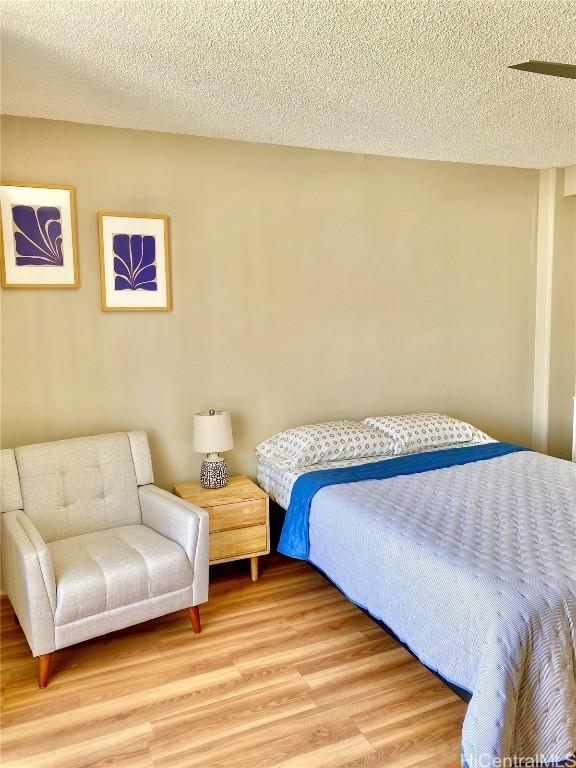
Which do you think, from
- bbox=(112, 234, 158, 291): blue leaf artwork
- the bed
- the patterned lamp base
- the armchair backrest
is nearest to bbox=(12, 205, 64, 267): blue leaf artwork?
bbox=(112, 234, 158, 291): blue leaf artwork

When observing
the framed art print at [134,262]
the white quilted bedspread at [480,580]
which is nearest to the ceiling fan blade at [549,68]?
the white quilted bedspread at [480,580]

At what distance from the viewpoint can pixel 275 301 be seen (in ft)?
11.8

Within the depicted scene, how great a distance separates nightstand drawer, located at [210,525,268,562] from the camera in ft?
10.1

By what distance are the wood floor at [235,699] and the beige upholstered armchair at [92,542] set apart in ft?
0.56

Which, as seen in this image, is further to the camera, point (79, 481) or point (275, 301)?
point (275, 301)

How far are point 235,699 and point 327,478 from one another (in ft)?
3.67

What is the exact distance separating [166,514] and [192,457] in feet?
2.29

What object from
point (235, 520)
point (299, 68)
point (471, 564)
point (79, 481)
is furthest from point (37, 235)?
point (471, 564)

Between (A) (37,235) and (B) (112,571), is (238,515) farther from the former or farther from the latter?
(A) (37,235)

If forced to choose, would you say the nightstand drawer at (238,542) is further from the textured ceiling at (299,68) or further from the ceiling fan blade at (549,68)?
the ceiling fan blade at (549,68)

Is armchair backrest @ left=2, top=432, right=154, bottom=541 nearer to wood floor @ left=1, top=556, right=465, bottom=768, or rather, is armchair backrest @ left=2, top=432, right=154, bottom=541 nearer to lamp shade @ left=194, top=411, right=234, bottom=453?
lamp shade @ left=194, top=411, right=234, bottom=453

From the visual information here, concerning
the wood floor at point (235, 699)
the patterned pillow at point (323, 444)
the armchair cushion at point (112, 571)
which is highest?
the patterned pillow at point (323, 444)

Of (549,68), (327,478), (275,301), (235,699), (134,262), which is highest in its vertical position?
(549,68)

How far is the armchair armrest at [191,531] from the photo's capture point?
263 centimetres
